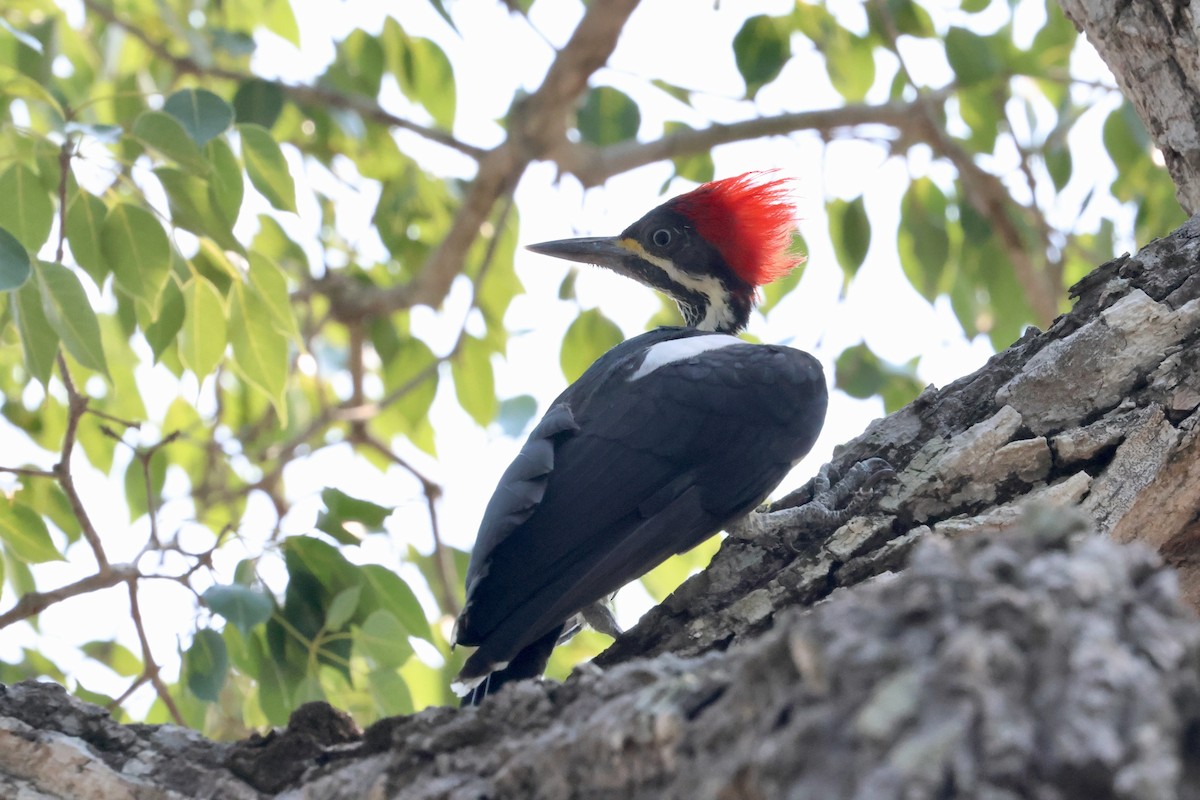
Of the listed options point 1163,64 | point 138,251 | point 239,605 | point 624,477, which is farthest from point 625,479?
point 1163,64

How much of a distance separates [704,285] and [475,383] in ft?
3.70

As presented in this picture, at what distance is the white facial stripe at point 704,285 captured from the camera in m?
4.34

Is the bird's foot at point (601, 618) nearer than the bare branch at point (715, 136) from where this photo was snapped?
Yes

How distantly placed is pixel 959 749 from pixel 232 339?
238 cm

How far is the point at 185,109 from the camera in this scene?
108 inches

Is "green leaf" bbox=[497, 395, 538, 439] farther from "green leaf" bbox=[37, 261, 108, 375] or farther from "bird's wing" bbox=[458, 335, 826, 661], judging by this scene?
"green leaf" bbox=[37, 261, 108, 375]

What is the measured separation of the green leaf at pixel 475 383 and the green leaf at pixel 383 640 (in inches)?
84.5

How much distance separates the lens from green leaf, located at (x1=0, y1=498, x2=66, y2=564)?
2.82 metres

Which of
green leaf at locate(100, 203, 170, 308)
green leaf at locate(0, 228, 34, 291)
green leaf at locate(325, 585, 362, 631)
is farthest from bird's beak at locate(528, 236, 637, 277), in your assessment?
green leaf at locate(0, 228, 34, 291)

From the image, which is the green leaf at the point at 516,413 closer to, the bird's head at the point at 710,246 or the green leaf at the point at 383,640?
the bird's head at the point at 710,246

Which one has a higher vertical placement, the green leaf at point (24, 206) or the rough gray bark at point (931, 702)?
the green leaf at point (24, 206)

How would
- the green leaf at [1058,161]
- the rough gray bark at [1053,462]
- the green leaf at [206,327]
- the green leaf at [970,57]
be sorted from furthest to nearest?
the green leaf at [1058,161], the green leaf at [970,57], the green leaf at [206,327], the rough gray bark at [1053,462]

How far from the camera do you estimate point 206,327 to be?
119 inches

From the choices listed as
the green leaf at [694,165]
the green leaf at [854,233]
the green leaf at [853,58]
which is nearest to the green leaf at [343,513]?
the green leaf at [854,233]
